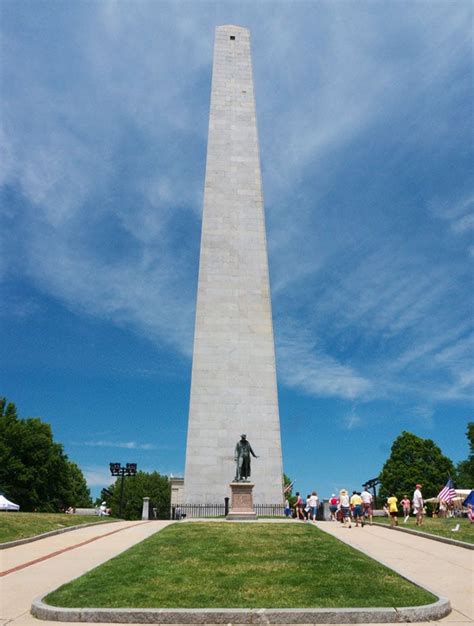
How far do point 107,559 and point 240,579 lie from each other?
4566 mm

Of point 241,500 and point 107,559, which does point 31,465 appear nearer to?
point 241,500

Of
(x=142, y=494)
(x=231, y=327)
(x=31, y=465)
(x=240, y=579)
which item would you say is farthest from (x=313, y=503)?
(x=142, y=494)

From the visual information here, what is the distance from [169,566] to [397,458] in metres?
52.9

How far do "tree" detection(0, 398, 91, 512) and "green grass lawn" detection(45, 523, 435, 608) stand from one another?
1587 inches

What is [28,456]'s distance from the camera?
166 feet

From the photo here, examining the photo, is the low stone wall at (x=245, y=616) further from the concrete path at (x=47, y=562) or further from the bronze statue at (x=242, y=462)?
the bronze statue at (x=242, y=462)

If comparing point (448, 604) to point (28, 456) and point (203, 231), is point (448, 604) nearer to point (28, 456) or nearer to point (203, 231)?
point (203, 231)

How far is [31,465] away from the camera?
167 ft

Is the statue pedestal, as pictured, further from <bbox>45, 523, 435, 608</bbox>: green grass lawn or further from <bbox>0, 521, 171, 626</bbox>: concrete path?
<bbox>45, 523, 435, 608</bbox>: green grass lawn

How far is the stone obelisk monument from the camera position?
103ft

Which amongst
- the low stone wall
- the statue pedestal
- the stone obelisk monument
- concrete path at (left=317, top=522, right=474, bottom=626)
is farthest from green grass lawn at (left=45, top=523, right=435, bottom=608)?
the stone obelisk monument

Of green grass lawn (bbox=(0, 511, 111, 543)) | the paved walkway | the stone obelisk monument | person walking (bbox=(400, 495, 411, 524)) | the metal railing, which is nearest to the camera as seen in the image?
the paved walkway

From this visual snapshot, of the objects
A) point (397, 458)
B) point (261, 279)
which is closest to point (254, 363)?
point (261, 279)

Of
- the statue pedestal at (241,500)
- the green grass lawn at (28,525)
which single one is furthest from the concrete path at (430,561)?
the green grass lawn at (28,525)
